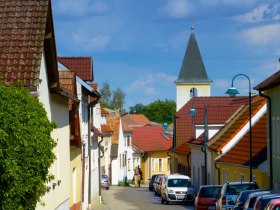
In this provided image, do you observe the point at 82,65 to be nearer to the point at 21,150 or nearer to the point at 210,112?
the point at 210,112

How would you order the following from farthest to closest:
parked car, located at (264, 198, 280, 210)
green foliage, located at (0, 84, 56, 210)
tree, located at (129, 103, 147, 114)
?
tree, located at (129, 103, 147, 114), parked car, located at (264, 198, 280, 210), green foliage, located at (0, 84, 56, 210)

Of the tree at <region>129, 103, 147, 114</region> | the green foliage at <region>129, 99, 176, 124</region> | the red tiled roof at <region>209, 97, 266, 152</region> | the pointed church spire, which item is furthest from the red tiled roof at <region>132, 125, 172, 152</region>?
the tree at <region>129, 103, 147, 114</region>

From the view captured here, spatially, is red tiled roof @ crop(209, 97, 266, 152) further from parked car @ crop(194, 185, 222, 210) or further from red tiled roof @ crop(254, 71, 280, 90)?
red tiled roof @ crop(254, 71, 280, 90)

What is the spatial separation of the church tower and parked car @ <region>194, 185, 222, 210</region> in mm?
73759

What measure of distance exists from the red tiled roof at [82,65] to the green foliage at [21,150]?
2303cm

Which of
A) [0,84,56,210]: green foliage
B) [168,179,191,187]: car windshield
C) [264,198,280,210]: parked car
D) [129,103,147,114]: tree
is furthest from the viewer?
[129,103,147,114]: tree

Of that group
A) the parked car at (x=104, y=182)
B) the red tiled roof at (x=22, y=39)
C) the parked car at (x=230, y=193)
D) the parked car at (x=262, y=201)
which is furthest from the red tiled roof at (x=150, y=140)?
the red tiled roof at (x=22, y=39)

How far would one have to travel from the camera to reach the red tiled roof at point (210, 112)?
51.2 meters

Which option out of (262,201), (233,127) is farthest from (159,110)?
(262,201)

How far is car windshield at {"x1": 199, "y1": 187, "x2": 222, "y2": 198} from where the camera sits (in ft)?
106

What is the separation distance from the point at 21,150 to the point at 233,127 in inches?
1247

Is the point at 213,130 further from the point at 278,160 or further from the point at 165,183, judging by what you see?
the point at 278,160

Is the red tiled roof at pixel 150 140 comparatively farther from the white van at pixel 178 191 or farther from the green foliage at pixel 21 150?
the green foliage at pixel 21 150

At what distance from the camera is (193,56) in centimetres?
10856
